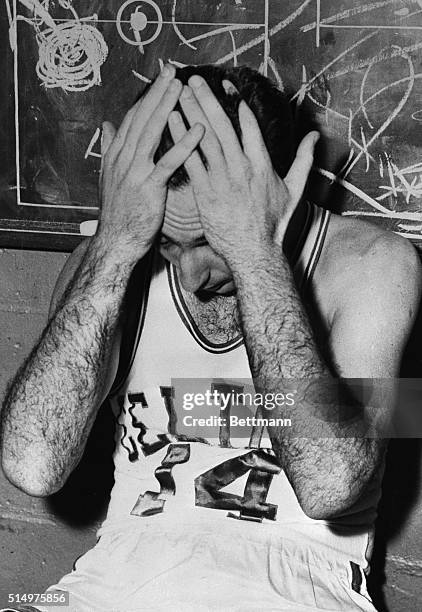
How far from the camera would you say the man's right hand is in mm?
1355

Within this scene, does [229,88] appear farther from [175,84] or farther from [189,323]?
[189,323]

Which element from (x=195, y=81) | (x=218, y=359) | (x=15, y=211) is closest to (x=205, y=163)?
(x=195, y=81)

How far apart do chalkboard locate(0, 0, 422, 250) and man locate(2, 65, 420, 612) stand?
236mm

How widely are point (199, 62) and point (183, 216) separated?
54cm

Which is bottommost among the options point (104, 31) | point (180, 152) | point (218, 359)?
point (218, 359)

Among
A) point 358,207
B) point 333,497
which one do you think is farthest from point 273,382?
point 358,207

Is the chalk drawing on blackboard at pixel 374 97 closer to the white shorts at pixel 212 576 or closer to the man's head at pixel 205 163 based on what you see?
the man's head at pixel 205 163

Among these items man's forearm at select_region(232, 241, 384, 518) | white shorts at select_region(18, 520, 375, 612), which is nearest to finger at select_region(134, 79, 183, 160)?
man's forearm at select_region(232, 241, 384, 518)

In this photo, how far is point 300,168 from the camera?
4.52 feet

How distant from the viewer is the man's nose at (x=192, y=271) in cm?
145

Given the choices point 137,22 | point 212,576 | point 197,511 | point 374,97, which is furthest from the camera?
point 137,22

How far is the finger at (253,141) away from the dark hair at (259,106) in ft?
0.12

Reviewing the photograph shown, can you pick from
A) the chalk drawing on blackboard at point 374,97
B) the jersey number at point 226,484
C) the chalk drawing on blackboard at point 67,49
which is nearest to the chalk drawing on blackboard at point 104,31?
the chalk drawing on blackboard at point 67,49

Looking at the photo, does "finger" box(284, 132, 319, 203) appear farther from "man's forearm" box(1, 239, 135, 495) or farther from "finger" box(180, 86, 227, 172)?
"man's forearm" box(1, 239, 135, 495)
